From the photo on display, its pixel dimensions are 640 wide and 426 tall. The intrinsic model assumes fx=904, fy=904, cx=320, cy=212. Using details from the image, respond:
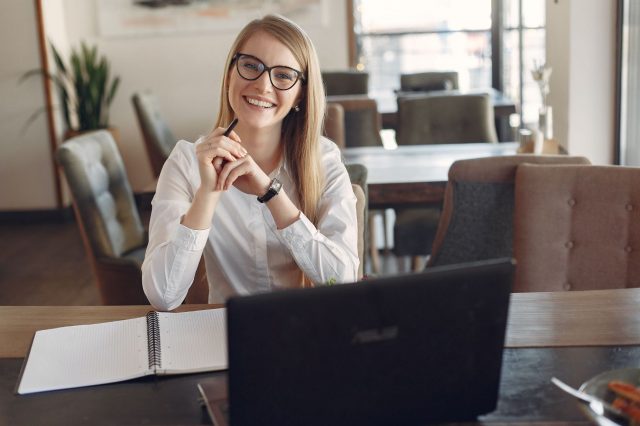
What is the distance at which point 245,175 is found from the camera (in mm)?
1839

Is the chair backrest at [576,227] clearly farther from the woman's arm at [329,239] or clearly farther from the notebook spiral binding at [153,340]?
the notebook spiral binding at [153,340]

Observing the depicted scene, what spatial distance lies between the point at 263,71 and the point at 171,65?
472cm

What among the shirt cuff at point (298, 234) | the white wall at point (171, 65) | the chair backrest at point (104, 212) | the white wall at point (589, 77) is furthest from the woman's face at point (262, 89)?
the white wall at point (171, 65)

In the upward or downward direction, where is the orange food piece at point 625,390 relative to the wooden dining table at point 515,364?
upward

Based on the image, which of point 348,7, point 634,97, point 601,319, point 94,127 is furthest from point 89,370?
point 348,7

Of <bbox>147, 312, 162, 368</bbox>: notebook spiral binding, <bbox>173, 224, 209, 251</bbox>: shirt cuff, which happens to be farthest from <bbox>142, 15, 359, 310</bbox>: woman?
<bbox>147, 312, 162, 368</bbox>: notebook spiral binding

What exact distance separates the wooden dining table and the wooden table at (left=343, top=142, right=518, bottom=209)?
1.41 meters

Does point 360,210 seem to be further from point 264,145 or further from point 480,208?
point 480,208

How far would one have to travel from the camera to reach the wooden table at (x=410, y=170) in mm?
3129


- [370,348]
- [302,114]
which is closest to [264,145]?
[302,114]

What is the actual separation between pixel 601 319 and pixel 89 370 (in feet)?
2.86

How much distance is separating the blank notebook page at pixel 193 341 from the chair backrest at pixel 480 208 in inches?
43.0

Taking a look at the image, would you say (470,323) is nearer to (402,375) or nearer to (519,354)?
(402,375)

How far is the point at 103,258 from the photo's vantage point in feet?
9.96
